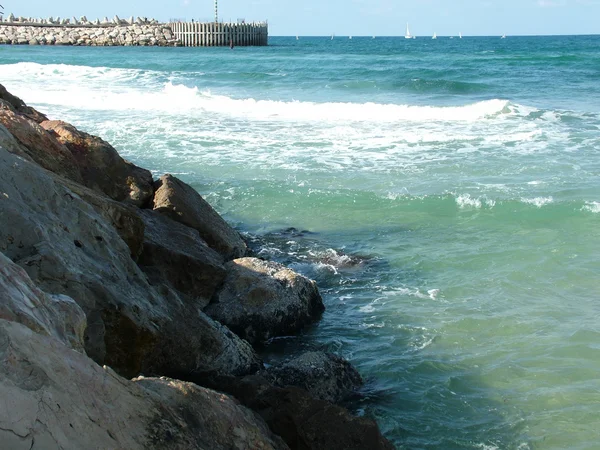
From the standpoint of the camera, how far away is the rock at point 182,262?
6871 mm

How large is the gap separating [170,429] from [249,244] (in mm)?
6662

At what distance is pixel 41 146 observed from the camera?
720 centimetres

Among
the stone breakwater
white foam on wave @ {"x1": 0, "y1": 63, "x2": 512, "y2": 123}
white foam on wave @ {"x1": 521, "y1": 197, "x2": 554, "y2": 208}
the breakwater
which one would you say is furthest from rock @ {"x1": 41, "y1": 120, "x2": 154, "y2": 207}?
the stone breakwater

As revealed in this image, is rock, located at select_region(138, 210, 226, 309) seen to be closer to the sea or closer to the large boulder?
the sea

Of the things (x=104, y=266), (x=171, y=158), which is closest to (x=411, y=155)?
(x=171, y=158)

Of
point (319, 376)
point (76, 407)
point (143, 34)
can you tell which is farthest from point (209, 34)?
point (76, 407)

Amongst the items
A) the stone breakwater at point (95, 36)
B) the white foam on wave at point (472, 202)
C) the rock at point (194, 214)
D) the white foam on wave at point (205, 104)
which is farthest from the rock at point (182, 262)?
the stone breakwater at point (95, 36)

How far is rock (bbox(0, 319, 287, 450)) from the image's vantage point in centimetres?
263

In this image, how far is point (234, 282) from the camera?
731cm

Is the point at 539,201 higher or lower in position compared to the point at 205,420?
lower

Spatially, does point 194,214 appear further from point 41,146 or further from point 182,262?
point 41,146

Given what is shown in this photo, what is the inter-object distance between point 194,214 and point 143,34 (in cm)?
6214

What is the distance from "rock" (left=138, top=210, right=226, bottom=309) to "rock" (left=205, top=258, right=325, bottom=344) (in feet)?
0.48

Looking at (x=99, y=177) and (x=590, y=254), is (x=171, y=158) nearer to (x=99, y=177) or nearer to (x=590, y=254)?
(x=99, y=177)
